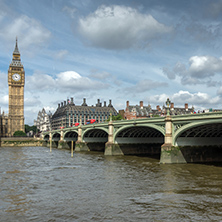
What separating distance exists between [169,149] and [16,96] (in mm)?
153461

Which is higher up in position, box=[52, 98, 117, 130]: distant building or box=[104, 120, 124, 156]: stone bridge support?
box=[52, 98, 117, 130]: distant building

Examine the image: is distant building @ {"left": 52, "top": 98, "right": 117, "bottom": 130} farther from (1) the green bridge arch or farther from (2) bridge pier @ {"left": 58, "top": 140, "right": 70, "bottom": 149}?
(1) the green bridge arch

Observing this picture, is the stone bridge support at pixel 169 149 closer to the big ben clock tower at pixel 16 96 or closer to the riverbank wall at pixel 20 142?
the riverbank wall at pixel 20 142

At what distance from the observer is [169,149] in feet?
135

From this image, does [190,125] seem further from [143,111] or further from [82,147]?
[143,111]

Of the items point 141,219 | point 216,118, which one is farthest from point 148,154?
point 141,219

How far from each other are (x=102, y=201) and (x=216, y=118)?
20787 mm

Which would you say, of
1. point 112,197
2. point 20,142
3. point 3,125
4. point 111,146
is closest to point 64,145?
point 20,142

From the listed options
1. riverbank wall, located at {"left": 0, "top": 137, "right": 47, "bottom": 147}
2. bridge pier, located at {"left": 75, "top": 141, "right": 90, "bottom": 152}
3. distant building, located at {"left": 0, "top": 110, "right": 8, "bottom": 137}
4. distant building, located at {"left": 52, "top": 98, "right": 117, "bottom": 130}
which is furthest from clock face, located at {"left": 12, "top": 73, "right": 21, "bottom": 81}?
bridge pier, located at {"left": 75, "top": 141, "right": 90, "bottom": 152}

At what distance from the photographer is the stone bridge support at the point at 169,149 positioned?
1623 inches

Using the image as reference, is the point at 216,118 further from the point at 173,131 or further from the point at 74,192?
the point at 74,192

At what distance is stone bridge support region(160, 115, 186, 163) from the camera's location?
4122 cm

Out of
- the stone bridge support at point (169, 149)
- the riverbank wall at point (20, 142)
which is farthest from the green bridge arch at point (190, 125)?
the riverbank wall at point (20, 142)

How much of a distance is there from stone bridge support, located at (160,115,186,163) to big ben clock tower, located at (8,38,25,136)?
481 feet
